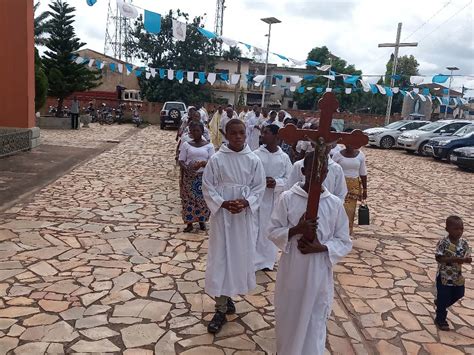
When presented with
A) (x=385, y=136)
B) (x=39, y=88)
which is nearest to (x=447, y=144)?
(x=385, y=136)

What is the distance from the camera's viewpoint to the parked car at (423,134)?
19.6 m

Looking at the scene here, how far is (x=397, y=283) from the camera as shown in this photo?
5285mm

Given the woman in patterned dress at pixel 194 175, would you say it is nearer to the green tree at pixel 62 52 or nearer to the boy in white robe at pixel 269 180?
the boy in white robe at pixel 269 180

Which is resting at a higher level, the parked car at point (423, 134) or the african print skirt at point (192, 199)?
the parked car at point (423, 134)

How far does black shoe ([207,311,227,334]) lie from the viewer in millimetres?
3877

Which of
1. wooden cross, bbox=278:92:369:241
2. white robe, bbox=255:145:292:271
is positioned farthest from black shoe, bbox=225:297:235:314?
wooden cross, bbox=278:92:369:241

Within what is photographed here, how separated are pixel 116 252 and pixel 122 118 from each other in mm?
24344

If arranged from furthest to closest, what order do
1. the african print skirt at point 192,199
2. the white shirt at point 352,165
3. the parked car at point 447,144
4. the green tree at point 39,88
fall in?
the green tree at point 39,88
the parked car at point 447,144
the african print skirt at point 192,199
the white shirt at point 352,165

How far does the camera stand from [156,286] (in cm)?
479

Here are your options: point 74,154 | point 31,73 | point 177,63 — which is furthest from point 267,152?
point 177,63

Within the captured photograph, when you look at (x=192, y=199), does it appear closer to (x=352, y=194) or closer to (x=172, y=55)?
(x=352, y=194)

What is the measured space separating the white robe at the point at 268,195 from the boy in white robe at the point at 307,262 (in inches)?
81.1

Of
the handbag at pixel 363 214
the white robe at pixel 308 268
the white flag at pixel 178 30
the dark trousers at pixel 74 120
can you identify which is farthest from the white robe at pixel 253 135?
the dark trousers at pixel 74 120

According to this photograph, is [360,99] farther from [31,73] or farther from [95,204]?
[95,204]
